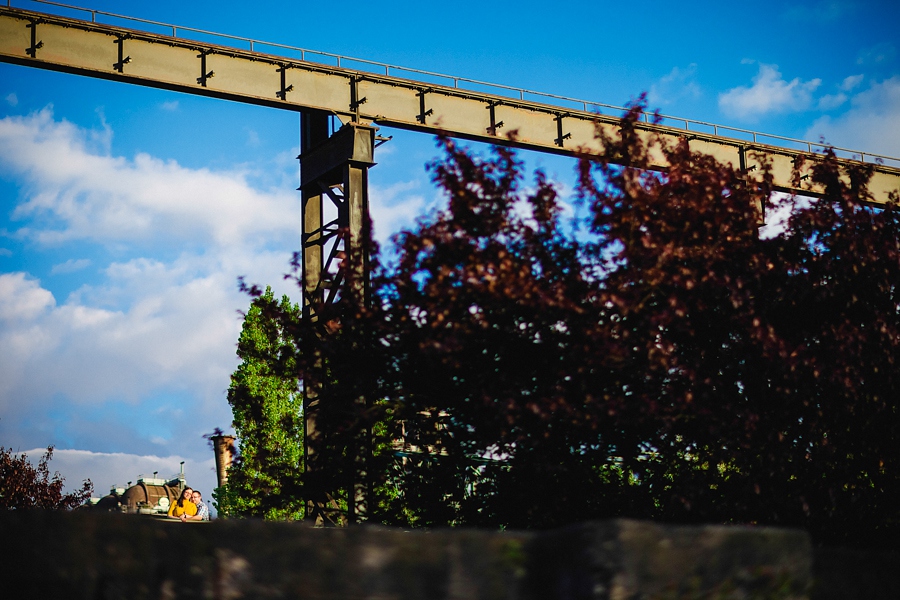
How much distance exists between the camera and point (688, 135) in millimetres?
20547

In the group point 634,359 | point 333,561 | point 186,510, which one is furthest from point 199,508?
point 333,561

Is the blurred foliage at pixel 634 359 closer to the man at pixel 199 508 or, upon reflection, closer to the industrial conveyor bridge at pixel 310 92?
the industrial conveyor bridge at pixel 310 92

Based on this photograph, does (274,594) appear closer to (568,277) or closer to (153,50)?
(568,277)

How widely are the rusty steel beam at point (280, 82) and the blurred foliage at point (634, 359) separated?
5469mm

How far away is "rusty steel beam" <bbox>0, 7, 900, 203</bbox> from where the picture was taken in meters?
15.4

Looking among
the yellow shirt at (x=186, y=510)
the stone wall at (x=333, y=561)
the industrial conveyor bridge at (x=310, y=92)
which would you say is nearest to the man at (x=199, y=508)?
the yellow shirt at (x=186, y=510)

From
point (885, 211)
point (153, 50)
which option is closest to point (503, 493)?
point (885, 211)

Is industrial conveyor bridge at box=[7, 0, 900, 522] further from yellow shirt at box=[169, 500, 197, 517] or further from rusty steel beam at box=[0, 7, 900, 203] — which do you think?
yellow shirt at box=[169, 500, 197, 517]

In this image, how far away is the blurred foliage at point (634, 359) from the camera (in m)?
8.70

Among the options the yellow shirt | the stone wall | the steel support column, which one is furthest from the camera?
the yellow shirt

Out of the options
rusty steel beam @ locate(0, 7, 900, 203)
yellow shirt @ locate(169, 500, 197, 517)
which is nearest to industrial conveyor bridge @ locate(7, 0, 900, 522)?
rusty steel beam @ locate(0, 7, 900, 203)

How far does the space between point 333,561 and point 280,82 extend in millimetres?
14502

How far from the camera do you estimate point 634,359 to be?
871cm

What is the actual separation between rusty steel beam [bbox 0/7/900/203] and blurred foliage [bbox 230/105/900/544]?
5.47 meters
